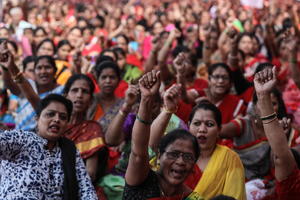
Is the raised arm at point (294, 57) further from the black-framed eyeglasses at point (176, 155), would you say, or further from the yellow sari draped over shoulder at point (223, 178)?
the black-framed eyeglasses at point (176, 155)

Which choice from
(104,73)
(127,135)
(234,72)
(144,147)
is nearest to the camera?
(144,147)


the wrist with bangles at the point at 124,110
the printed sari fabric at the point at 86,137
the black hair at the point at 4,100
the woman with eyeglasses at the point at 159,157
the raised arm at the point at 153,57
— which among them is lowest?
the woman with eyeglasses at the point at 159,157

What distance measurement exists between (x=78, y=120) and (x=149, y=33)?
6.62 meters

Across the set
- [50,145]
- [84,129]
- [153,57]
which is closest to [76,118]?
[84,129]

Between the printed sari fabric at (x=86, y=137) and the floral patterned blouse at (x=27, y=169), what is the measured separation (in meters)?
1.01

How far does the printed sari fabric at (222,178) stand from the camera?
15.3 feet

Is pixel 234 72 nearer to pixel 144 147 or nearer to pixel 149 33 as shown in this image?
pixel 144 147

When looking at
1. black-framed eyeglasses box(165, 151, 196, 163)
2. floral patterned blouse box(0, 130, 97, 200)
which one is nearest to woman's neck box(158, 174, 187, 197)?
black-framed eyeglasses box(165, 151, 196, 163)

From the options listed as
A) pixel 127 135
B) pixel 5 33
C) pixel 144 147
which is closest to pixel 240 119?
pixel 127 135

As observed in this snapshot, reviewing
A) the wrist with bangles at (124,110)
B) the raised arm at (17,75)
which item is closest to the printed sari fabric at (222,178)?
the wrist with bangles at (124,110)

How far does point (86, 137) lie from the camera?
569 cm

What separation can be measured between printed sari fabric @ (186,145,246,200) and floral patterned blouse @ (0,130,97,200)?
3.15ft

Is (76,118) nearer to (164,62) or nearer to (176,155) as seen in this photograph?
(164,62)

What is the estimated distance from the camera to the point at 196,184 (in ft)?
15.4
